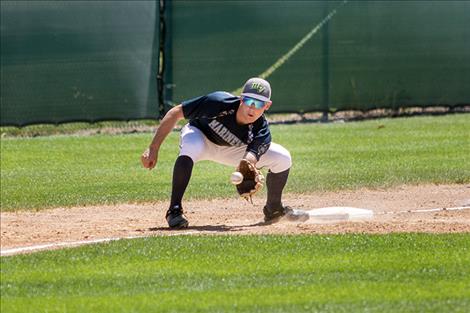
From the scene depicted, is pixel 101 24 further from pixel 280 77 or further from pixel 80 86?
pixel 280 77

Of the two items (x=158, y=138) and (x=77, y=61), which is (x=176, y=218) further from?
(x=77, y=61)

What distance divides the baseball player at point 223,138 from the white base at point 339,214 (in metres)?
0.44

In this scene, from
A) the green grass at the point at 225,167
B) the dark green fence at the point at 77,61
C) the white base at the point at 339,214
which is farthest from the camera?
the dark green fence at the point at 77,61

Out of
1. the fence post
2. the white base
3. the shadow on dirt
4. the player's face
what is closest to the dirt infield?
the shadow on dirt

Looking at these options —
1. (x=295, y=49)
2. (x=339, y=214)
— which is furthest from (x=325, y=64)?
(x=339, y=214)

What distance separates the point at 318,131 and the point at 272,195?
859 cm

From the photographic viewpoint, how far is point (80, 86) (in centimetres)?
1884

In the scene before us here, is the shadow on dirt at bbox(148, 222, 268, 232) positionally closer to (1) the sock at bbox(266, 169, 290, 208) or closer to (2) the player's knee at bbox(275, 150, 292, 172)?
(1) the sock at bbox(266, 169, 290, 208)

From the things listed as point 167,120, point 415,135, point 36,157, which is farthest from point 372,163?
point 167,120

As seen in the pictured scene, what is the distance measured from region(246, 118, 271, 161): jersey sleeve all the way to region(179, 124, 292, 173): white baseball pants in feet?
0.59

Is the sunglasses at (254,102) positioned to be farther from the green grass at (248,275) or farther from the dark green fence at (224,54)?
the dark green fence at (224,54)

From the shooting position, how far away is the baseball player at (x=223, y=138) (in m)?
9.47

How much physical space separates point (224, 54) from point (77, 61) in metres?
2.62

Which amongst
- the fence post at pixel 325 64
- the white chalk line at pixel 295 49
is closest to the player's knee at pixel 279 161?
the white chalk line at pixel 295 49
